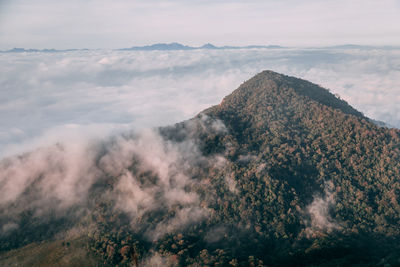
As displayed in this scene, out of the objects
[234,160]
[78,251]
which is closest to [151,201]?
[78,251]

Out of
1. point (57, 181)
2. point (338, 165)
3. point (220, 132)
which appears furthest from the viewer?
point (57, 181)

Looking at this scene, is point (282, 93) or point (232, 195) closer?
point (232, 195)

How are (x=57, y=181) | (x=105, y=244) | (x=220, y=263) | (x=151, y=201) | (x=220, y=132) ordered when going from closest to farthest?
(x=220, y=263)
(x=105, y=244)
(x=151, y=201)
(x=220, y=132)
(x=57, y=181)

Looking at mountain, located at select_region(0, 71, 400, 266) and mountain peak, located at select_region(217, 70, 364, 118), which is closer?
mountain, located at select_region(0, 71, 400, 266)

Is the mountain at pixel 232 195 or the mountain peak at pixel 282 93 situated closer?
the mountain at pixel 232 195

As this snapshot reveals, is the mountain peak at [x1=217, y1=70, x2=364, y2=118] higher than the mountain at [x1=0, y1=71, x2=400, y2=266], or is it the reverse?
the mountain peak at [x1=217, y1=70, x2=364, y2=118]

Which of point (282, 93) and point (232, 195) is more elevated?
point (282, 93)

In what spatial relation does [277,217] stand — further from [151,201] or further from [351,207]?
[151,201]

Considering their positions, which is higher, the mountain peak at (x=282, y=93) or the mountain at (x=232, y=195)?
the mountain peak at (x=282, y=93)
